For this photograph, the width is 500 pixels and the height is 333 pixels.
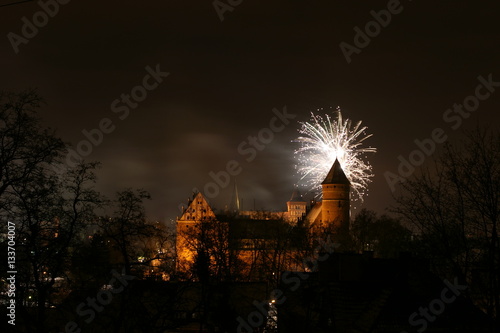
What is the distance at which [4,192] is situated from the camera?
1658 cm

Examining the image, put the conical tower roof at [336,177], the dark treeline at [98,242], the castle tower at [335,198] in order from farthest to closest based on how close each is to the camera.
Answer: the conical tower roof at [336,177]
the castle tower at [335,198]
the dark treeline at [98,242]

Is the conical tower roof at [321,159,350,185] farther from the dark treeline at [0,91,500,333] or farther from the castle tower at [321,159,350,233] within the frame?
the dark treeline at [0,91,500,333]

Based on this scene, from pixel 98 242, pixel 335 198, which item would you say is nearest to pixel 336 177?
pixel 335 198

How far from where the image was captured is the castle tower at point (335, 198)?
12926 centimetres

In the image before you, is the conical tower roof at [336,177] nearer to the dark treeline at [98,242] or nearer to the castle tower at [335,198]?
the castle tower at [335,198]

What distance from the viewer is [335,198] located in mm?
130625

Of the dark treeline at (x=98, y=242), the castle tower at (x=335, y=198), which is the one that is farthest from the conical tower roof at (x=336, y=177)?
the dark treeline at (x=98, y=242)

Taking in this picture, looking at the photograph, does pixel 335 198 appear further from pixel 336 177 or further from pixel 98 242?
pixel 98 242

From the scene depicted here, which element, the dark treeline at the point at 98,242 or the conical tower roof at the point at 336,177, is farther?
the conical tower roof at the point at 336,177

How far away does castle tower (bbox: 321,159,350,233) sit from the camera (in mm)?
129262

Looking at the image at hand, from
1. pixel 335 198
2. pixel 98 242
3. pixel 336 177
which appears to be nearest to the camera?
pixel 98 242

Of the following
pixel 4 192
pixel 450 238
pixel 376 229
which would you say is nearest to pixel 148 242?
pixel 4 192

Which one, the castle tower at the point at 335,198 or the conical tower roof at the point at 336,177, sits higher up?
the conical tower roof at the point at 336,177

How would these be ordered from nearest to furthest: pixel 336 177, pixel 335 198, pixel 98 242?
pixel 98 242 < pixel 335 198 < pixel 336 177
